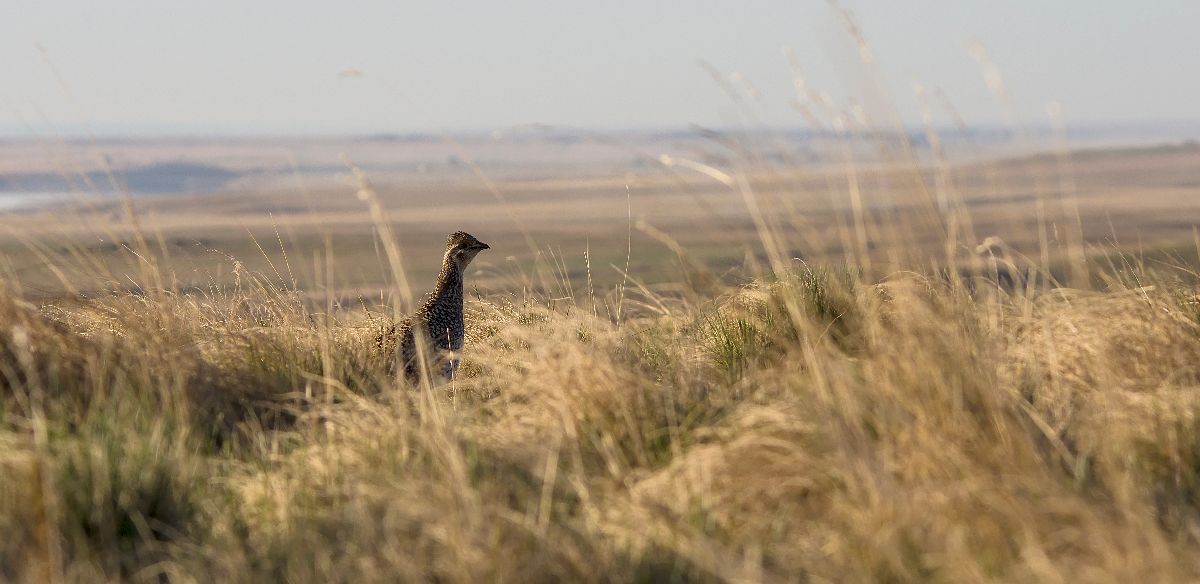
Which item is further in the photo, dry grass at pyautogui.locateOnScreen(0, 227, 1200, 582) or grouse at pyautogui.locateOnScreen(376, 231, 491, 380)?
grouse at pyautogui.locateOnScreen(376, 231, 491, 380)

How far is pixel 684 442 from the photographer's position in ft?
15.0

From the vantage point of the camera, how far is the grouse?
6465 millimetres

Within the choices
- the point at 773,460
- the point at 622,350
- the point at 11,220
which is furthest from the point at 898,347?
the point at 11,220

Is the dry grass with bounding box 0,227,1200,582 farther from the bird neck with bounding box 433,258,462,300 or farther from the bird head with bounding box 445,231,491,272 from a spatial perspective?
the bird head with bounding box 445,231,491,272

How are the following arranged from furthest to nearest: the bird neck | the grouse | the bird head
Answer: the bird head
the bird neck
the grouse

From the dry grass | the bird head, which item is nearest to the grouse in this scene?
the bird head

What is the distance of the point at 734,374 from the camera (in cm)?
569

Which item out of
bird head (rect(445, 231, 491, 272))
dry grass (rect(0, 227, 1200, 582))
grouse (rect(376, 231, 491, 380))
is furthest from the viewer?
bird head (rect(445, 231, 491, 272))

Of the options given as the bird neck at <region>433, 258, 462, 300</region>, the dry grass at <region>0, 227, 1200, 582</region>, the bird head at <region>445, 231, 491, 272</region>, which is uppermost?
the bird head at <region>445, 231, 491, 272</region>

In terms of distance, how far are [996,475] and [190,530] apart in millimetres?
2335

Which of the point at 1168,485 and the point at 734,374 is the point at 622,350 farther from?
the point at 1168,485

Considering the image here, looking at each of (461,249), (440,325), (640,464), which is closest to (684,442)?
(640,464)

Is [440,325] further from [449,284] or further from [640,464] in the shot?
[640,464]

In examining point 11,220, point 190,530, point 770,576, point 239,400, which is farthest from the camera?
point 11,220
